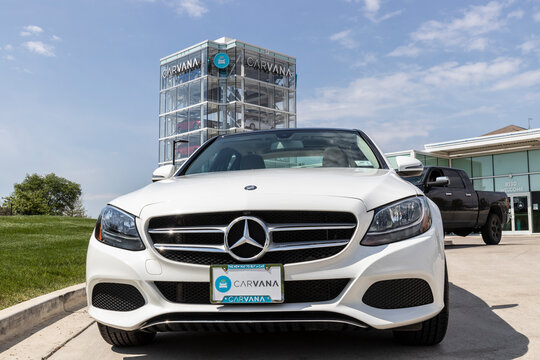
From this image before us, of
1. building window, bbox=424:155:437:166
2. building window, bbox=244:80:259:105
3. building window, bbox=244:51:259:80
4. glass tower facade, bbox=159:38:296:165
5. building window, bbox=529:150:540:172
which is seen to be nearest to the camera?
building window, bbox=529:150:540:172

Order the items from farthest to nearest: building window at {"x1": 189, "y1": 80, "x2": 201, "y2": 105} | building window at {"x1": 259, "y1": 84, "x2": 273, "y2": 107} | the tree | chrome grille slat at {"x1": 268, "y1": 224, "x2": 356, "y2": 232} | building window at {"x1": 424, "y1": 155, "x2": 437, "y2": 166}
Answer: the tree
building window at {"x1": 259, "y1": 84, "x2": 273, "y2": 107}
building window at {"x1": 189, "y1": 80, "x2": 201, "y2": 105}
building window at {"x1": 424, "y1": 155, "x2": 437, "y2": 166}
chrome grille slat at {"x1": 268, "y1": 224, "x2": 356, "y2": 232}

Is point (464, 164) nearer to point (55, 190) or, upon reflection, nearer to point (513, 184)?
point (513, 184)

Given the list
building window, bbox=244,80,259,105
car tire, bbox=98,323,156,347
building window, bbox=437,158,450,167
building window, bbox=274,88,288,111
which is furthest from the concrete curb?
building window, bbox=274,88,288,111

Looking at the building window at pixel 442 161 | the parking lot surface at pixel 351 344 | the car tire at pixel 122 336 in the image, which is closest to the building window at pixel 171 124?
the building window at pixel 442 161

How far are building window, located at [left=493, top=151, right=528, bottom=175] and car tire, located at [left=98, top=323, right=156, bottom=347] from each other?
3182cm

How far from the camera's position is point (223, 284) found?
2961 millimetres

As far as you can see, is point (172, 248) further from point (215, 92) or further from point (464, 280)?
point (215, 92)

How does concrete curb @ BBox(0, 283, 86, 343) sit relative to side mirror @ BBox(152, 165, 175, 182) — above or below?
below

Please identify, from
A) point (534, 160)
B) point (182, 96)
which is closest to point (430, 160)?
point (534, 160)

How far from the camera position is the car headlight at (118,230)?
126 inches

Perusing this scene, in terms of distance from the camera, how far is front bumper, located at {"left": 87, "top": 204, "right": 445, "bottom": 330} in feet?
9.66

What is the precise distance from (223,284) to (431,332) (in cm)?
131

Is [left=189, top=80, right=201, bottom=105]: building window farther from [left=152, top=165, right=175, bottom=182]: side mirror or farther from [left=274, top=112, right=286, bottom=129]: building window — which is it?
[left=152, top=165, right=175, bottom=182]: side mirror

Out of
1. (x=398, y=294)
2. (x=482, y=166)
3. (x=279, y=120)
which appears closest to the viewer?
(x=398, y=294)
